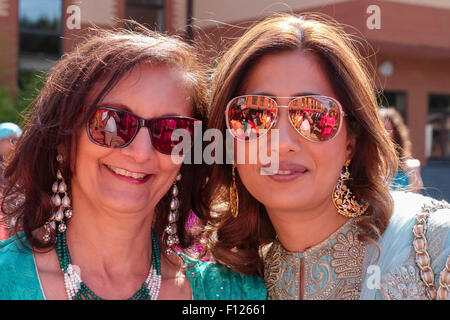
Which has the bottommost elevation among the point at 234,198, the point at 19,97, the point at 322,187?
the point at 234,198

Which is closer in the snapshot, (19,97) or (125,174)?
(125,174)

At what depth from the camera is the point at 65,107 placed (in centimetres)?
200

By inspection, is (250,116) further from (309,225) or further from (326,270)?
(326,270)

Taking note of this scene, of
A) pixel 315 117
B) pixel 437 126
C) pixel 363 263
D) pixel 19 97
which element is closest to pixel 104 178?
pixel 315 117

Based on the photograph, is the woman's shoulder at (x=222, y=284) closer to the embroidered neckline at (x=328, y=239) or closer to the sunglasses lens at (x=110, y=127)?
the embroidered neckline at (x=328, y=239)

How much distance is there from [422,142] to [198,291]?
14424 millimetres

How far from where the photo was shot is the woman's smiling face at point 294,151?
199 cm

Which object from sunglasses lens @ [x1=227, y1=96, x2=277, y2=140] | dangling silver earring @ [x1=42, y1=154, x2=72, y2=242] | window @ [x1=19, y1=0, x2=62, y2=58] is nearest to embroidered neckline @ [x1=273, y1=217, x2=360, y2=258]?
sunglasses lens @ [x1=227, y1=96, x2=277, y2=140]

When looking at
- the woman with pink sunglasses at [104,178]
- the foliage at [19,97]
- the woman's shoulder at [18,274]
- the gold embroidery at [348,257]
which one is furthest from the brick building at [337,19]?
the woman's shoulder at [18,274]

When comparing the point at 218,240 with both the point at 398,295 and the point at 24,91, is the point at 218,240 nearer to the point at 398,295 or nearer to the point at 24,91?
the point at 398,295

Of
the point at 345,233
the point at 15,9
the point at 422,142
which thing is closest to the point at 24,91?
the point at 15,9

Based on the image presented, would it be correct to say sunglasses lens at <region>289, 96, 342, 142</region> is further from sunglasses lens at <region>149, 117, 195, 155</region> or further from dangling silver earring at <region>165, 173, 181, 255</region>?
dangling silver earring at <region>165, 173, 181, 255</region>

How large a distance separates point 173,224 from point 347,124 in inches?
34.1

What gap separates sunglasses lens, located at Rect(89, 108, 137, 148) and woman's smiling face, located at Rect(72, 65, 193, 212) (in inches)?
1.0
